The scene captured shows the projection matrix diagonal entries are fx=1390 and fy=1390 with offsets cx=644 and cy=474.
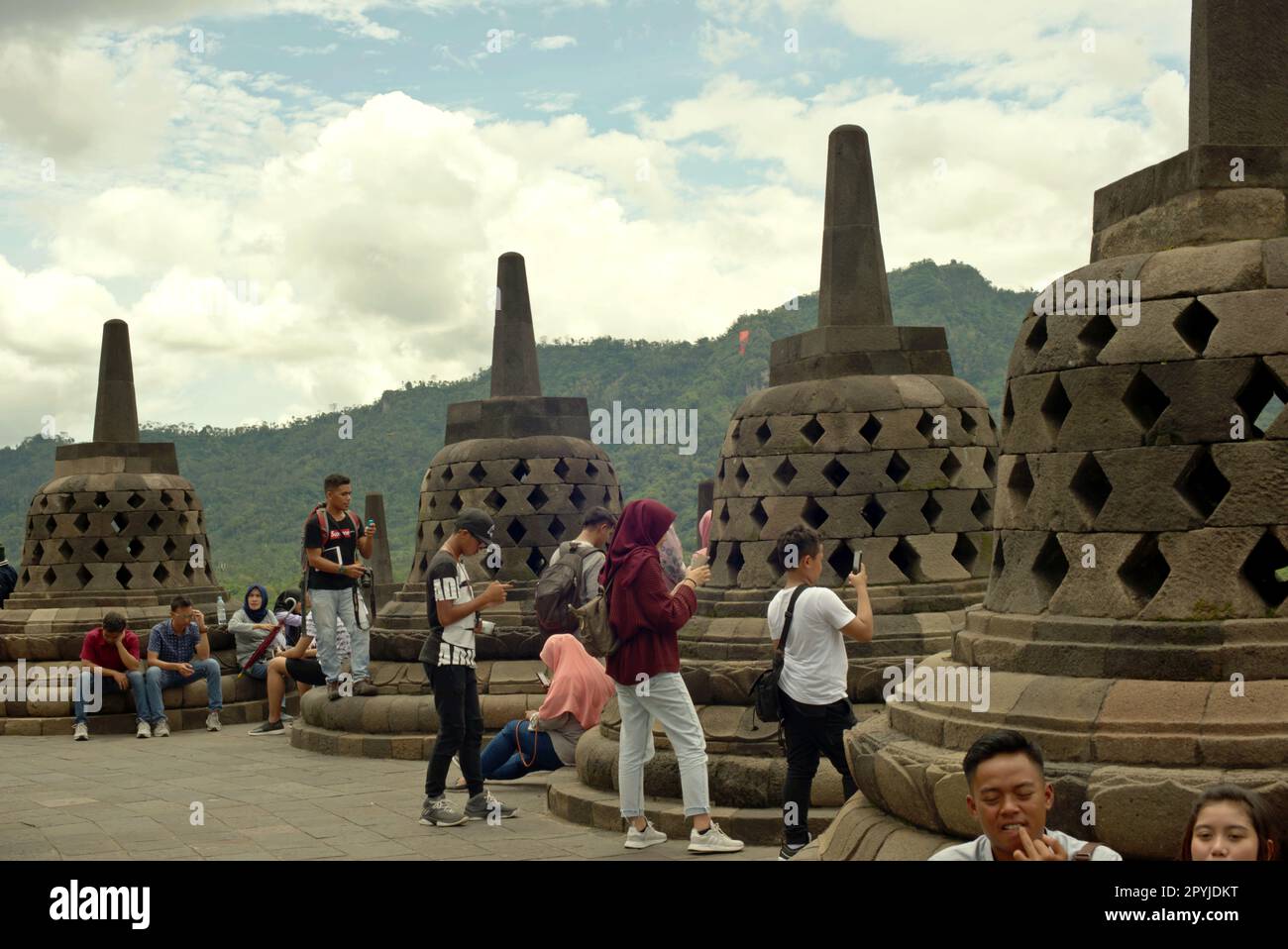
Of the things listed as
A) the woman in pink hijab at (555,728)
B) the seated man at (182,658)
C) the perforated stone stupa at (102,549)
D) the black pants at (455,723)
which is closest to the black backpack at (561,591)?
the woman in pink hijab at (555,728)

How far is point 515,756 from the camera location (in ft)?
28.5

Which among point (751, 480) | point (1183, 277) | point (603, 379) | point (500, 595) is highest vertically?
point (603, 379)

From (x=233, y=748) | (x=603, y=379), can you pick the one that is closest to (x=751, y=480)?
(x=233, y=748)

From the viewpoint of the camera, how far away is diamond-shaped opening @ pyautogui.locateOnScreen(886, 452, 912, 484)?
873cm

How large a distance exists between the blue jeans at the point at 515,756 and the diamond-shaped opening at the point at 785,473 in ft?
7.14

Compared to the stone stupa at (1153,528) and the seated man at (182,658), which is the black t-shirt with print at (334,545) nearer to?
the seated man at (182,658)

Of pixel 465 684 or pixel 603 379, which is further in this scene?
pixel 603 379

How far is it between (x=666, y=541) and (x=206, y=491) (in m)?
71.3

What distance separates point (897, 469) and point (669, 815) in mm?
2764

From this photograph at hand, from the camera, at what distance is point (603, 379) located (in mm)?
82500

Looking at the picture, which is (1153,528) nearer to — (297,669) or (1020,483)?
(1020,483)

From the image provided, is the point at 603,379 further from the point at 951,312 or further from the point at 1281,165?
the point at 1281,165

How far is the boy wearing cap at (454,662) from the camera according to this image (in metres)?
7.45

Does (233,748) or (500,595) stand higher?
(500,595)
